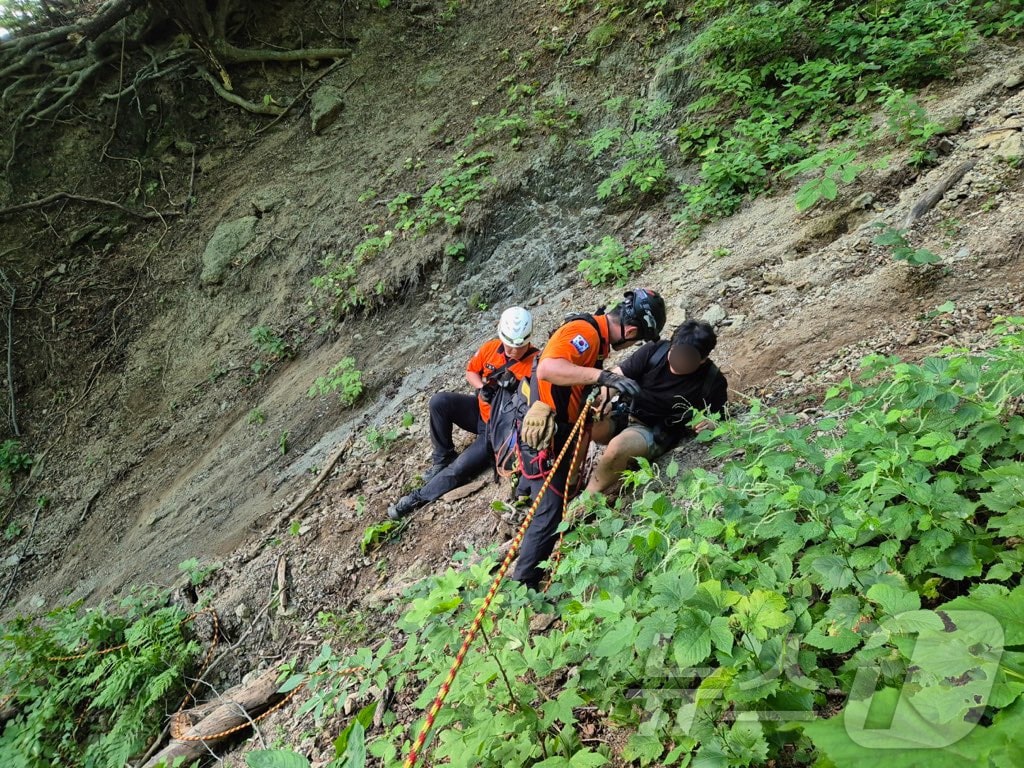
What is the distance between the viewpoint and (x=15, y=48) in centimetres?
1061

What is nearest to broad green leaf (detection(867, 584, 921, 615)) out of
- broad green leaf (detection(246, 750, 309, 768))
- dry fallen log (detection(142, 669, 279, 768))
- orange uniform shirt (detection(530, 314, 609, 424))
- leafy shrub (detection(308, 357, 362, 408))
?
broad green leaf (detection(246, 750, 309, 768))

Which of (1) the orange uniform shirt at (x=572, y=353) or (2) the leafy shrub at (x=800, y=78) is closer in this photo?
(1) the orange uniform shirt at (x=572, y=353)

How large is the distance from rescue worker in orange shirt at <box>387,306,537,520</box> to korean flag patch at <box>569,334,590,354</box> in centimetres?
78

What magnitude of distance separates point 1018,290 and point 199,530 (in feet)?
26.7

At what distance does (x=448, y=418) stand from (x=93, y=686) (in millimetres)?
3908

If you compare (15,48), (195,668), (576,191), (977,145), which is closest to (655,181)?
(576,191)

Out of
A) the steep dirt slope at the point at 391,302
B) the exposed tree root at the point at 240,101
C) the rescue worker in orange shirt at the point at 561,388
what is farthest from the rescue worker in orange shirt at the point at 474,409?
the exposed tree root at the point at 240,101

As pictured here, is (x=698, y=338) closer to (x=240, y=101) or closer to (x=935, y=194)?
(x=935, y=194)

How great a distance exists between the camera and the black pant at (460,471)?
193 inches

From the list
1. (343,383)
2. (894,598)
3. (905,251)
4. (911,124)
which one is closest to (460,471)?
(343,383)

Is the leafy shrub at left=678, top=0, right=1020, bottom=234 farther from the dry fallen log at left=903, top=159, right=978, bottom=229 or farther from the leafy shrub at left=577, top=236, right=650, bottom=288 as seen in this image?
the leafy shrub at left=577, top=236, right=650, bottom=288

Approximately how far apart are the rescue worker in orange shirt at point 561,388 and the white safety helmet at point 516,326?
1.84 ft

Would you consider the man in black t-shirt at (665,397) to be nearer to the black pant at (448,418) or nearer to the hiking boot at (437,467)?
the black pant at (448,418)

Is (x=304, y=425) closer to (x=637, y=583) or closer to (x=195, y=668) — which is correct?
(x=195, y=668)
